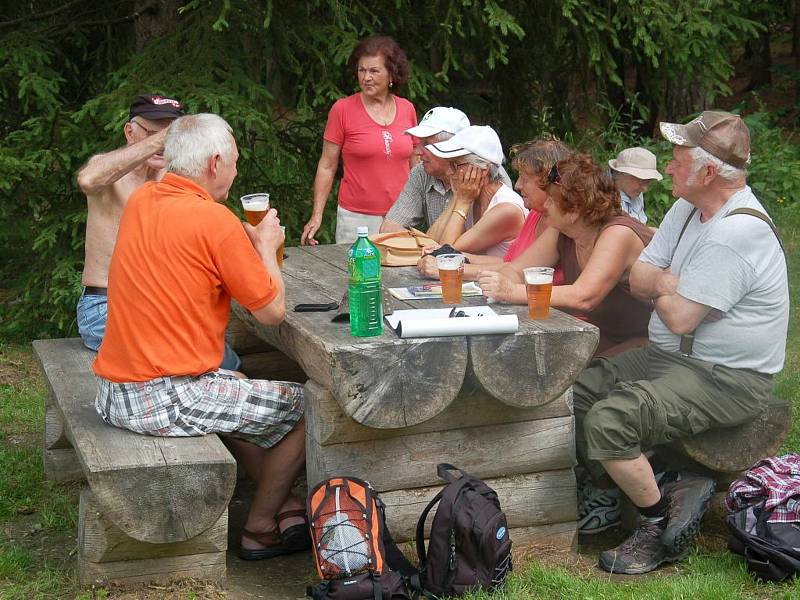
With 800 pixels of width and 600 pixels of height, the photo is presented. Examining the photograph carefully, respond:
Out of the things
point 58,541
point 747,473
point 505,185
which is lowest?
point 58,541

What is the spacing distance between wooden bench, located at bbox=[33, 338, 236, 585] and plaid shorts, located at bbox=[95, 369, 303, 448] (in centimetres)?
6

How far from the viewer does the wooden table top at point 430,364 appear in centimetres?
351

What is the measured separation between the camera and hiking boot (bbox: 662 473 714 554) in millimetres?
3930

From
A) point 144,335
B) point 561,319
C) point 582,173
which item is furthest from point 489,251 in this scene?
point 144,335

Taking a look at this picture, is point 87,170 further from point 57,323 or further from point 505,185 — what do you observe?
point 57,323

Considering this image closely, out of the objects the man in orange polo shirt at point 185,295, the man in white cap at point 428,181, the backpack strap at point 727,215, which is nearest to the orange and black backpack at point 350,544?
the man in orange polo shirt at point 185,295

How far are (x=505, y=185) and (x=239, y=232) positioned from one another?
190 cm

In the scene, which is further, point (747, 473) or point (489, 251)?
point (489, 251)

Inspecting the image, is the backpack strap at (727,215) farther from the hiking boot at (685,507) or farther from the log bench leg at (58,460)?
the log bench leg at (58,460)

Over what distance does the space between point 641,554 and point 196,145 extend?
7.22 feet

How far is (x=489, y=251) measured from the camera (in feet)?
17.0

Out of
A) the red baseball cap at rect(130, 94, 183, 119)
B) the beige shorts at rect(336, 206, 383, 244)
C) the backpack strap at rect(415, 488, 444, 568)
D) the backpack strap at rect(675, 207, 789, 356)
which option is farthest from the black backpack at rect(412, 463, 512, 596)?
the beige shorts at rect(336, 206, 383, 244)

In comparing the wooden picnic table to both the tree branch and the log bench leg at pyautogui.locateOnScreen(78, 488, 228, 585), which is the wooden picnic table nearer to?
the log bench leg at pyautogui.locateOnScreen(78, 488, 228, 585)

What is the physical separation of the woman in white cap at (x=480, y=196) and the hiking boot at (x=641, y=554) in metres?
1.67
